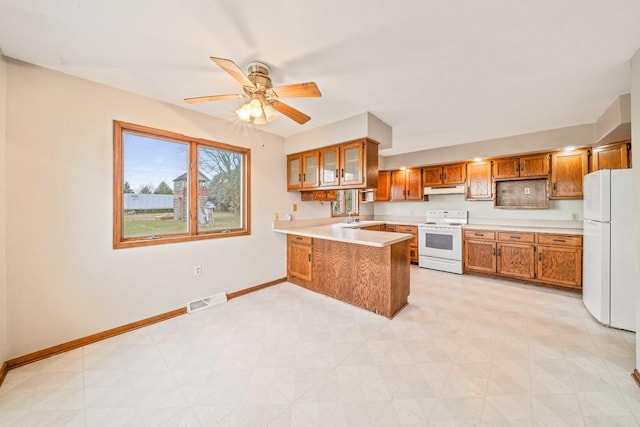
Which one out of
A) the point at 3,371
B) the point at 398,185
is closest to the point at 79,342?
the point at 3,371

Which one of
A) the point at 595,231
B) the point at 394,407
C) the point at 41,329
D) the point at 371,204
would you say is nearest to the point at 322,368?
the point at 394,407

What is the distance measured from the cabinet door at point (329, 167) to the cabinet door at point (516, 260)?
292cm

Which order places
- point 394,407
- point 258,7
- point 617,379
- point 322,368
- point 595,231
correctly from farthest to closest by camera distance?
1. point 595,231
2. point 322,368
3. point 617,379
4. point 394,407
5. point 258,7

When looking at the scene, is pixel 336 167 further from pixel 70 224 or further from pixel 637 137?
pixel 70 224

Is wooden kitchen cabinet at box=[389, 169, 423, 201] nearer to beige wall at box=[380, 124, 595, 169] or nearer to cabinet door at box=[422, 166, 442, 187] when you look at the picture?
cabinet door at box=[422, 166, 442, 187]

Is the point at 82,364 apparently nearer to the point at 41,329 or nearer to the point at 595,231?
the point at 41,329

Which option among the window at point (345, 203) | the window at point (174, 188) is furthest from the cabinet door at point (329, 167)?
the window at point (345, 203)

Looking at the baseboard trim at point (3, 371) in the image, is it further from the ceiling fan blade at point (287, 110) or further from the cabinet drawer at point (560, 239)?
the cabinet drawer at point (560, 239)

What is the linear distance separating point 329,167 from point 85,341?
3.06 meters

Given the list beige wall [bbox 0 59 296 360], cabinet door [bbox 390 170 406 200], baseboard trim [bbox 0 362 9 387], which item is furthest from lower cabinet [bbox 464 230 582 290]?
baseboard trim [bbox 0 362 9 387]

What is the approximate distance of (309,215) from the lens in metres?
4.27

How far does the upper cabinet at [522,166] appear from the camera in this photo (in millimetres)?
3789

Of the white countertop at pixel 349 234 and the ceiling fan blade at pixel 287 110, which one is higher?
the ceiling fan blade at pixel 287 110

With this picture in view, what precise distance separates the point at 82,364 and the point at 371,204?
5.35 metres
